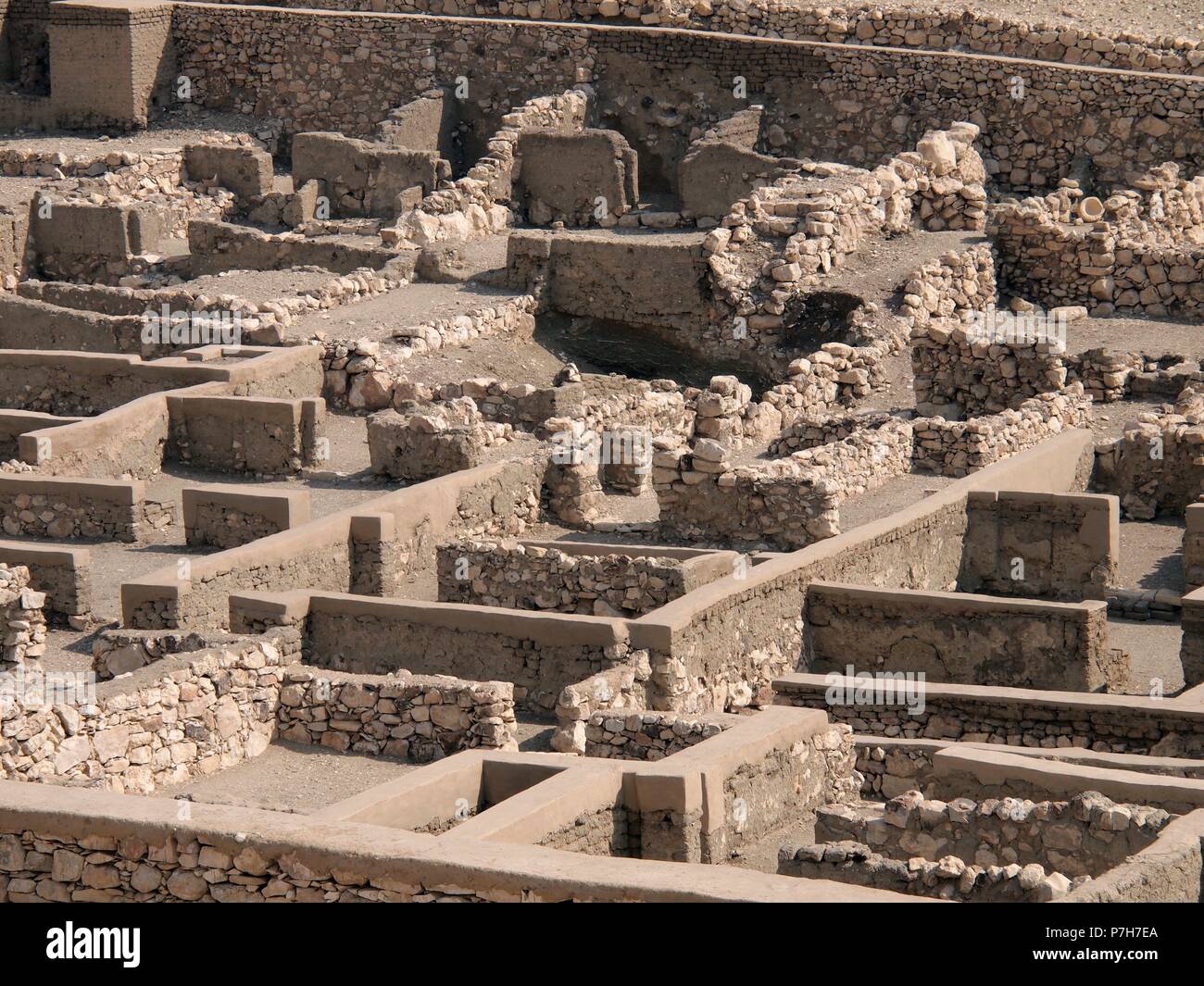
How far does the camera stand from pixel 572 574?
20.8 m

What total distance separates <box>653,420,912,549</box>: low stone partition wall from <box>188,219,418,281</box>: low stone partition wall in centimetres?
879

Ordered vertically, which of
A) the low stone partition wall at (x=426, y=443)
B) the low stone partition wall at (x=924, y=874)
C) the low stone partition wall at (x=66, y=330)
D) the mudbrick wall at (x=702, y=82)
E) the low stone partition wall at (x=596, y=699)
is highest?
the mudbrick wall at (x=702, y=82)

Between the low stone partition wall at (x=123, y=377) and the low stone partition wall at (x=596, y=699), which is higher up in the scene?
the low stone partition wall at (x=123, y=377)

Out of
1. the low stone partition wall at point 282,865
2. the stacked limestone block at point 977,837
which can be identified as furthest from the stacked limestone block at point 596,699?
the low stone partition wall at point 282,865

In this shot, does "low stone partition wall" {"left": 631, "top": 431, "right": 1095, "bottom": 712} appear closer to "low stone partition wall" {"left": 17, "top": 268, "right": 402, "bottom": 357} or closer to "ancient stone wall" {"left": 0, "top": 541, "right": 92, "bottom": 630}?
"ancient stone wall" {"left": 0, "top": 541, "right": 92, "bottom": 630}

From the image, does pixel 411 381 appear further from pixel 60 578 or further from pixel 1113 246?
pixel 1113 246

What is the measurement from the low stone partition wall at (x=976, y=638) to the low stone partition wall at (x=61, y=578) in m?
4.89

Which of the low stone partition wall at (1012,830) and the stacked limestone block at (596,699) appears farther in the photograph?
the stacked limestone block at (596,699)

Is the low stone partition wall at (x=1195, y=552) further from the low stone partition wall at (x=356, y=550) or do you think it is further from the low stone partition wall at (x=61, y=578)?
the low stone partition wall at (x=61, y=578)

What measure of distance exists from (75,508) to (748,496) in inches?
195

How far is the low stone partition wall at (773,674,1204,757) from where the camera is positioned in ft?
60.9

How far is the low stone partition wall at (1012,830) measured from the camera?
15.0 m

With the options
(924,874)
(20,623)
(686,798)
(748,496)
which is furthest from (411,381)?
(924,874)
